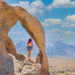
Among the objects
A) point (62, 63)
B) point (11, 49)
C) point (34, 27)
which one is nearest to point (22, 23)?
point (34, 27)

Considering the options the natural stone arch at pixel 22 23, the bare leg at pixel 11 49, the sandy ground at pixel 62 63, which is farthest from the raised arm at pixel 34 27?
the sandy ground at pixel 62 63

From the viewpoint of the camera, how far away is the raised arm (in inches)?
328

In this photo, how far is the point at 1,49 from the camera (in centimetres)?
816

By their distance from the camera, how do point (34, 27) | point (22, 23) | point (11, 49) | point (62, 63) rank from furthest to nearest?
1. point (62, 63)
2. point (11, 49)
3. point (22, 23)
4. point (34, 27)

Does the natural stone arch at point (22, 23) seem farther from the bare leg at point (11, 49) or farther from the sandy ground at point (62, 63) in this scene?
the sandy ground at point (62, 63)

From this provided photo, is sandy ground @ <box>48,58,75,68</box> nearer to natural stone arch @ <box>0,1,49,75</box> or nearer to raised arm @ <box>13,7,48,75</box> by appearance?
raised arm @ <box>13,7,48,75</box>

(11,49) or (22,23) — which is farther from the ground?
(22,23)

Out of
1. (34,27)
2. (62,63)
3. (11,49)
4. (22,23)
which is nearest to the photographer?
(34,27)

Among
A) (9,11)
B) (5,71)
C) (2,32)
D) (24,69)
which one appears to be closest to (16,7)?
(9,11)

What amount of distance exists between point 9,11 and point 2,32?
78 centimetres

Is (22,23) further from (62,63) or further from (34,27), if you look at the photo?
(62,63)

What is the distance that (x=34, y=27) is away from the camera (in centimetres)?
855

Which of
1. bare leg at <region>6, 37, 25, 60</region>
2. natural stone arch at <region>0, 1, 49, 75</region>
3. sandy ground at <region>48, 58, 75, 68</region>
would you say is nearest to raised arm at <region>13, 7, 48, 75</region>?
natural stone arch at <region>0, 1, 49, 75</region>

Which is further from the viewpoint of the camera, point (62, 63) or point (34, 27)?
point (62, 63)
